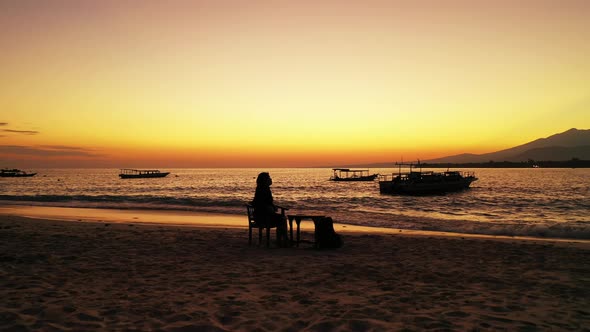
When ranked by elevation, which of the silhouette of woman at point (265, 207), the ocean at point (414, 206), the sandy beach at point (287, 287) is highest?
the silhouette of woman at point (265, 207)

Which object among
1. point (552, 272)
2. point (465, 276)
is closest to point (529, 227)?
point (552, 272)

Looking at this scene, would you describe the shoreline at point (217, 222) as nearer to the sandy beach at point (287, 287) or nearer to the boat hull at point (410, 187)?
the sandy beach at point (287, 287)

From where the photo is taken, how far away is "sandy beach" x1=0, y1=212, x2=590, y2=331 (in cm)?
500

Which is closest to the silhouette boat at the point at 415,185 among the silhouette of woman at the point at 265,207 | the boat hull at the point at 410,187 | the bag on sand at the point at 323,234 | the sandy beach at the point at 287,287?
the boat hull at the point at 410,187

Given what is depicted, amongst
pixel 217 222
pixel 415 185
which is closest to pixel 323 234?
pixel 217 222

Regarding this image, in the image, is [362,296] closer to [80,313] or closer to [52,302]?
[80,313]

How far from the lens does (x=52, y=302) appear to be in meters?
5.64

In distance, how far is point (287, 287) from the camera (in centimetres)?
667

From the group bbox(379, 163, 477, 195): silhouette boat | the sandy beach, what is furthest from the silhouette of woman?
bbox(379, 163, 477, 195): silhouette boat

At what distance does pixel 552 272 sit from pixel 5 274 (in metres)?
10.9

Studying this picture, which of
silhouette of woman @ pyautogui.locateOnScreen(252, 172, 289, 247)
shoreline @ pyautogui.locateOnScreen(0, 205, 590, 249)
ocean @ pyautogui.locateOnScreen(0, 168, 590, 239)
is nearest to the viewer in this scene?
silhouette of woman @ pyautogui.locateOnScreen(252, 172, 289, 247)

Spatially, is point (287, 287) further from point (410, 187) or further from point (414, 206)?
point (410, 187)

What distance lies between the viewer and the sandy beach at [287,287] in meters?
5.00

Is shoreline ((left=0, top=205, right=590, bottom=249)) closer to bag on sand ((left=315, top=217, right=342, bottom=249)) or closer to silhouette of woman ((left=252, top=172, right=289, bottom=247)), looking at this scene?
bag on sand ((left=315, top=217, right=342, bottom=249))
